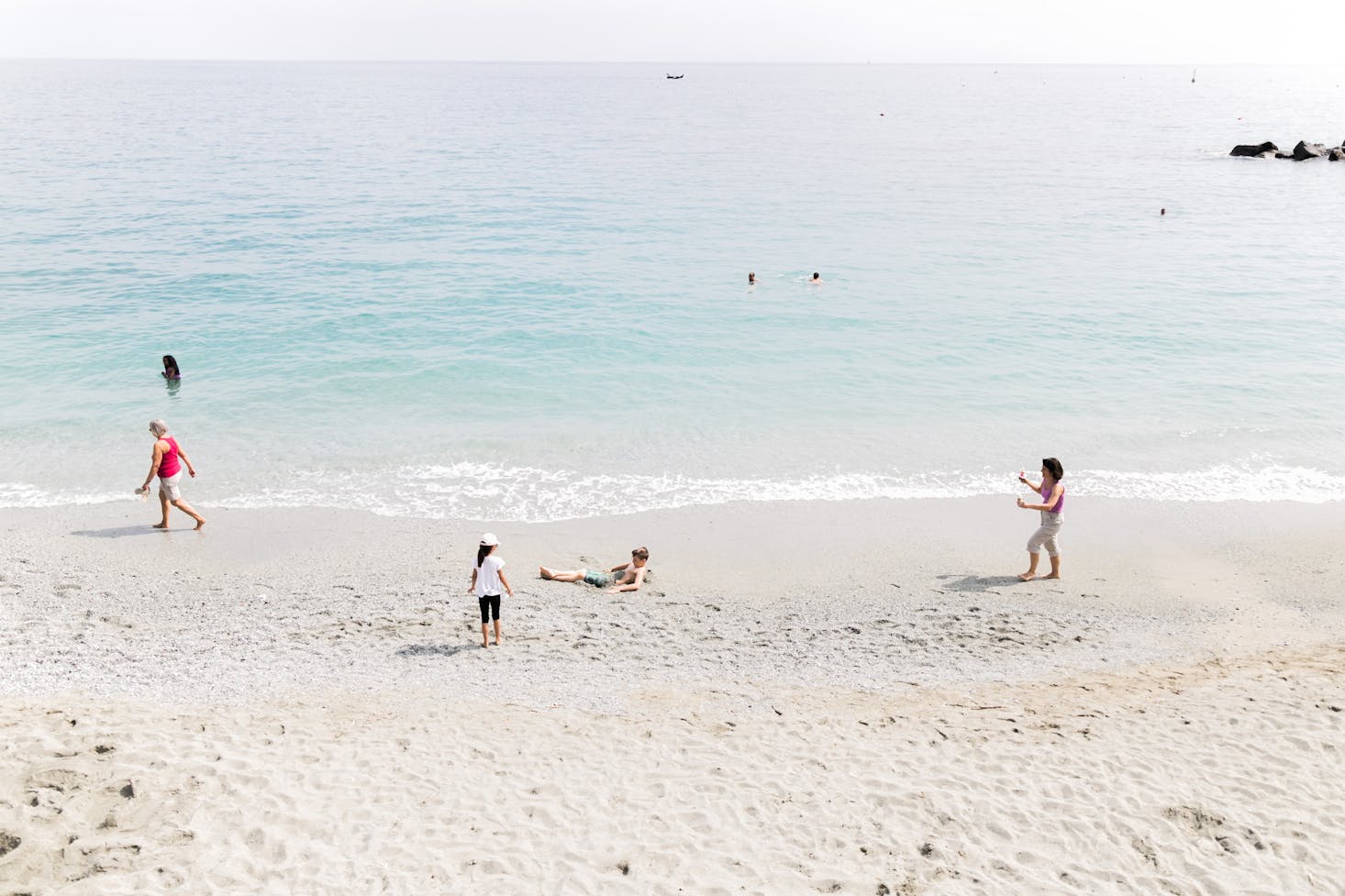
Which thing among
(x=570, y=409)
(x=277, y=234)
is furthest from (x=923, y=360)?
(x=277, y=234)

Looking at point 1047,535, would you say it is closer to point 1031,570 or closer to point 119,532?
point 1031,570

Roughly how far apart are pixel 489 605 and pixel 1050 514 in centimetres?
740

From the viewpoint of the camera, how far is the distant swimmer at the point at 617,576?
1190 cm

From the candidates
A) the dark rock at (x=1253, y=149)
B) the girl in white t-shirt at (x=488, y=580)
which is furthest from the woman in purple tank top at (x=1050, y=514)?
the dark rock at (x=1253, y=149)

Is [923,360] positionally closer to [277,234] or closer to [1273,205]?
[277,234]

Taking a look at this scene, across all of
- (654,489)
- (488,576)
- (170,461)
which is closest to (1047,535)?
(654,489)

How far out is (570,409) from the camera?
18922 millimetres

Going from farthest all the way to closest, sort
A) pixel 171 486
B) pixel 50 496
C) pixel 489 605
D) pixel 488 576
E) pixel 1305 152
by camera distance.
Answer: pixel 1305 152, pixel 50 496, pixel 171 486, pixel 489 605, pixel 488 576

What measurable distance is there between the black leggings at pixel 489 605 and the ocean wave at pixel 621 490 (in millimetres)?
4041

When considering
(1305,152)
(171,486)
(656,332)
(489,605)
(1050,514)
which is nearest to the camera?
(489,605)

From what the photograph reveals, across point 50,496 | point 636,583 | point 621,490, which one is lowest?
point 636,583

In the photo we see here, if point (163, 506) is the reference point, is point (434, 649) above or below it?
below

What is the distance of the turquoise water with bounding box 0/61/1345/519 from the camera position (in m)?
16.2

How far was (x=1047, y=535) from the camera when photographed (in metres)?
12.1
